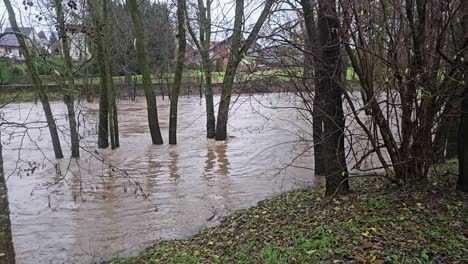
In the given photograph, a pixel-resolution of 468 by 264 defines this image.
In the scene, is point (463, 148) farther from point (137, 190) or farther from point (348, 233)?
point (137, 190)

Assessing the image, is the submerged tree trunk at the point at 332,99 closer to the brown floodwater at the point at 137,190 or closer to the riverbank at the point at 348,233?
the riverbank at the point at 348,233

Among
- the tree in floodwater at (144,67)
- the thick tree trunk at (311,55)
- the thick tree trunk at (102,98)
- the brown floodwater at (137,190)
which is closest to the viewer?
the thick tree trunk at (311,55)

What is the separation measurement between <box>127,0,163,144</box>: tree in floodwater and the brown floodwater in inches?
35.1

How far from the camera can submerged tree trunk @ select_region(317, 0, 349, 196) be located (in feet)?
20.4

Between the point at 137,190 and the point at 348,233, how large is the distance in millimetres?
6716

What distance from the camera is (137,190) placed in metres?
10.9

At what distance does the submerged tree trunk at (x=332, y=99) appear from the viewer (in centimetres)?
→ 621

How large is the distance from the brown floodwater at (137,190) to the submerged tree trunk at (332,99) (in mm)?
648

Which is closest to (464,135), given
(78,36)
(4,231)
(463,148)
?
(463,148)

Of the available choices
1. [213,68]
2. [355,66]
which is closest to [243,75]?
[355,66]

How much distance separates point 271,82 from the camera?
7.64 m

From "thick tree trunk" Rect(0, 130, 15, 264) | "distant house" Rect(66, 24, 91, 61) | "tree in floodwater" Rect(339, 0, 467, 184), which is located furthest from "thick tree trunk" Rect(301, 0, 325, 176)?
"thick tree trunk" Rect(0, 130, 15, 264)

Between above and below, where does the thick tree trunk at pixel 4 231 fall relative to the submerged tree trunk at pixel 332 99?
below

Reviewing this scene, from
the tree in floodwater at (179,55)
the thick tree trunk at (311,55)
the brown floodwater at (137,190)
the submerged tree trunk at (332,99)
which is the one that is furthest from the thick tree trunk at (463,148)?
the tree in floodwater at (179,55)
